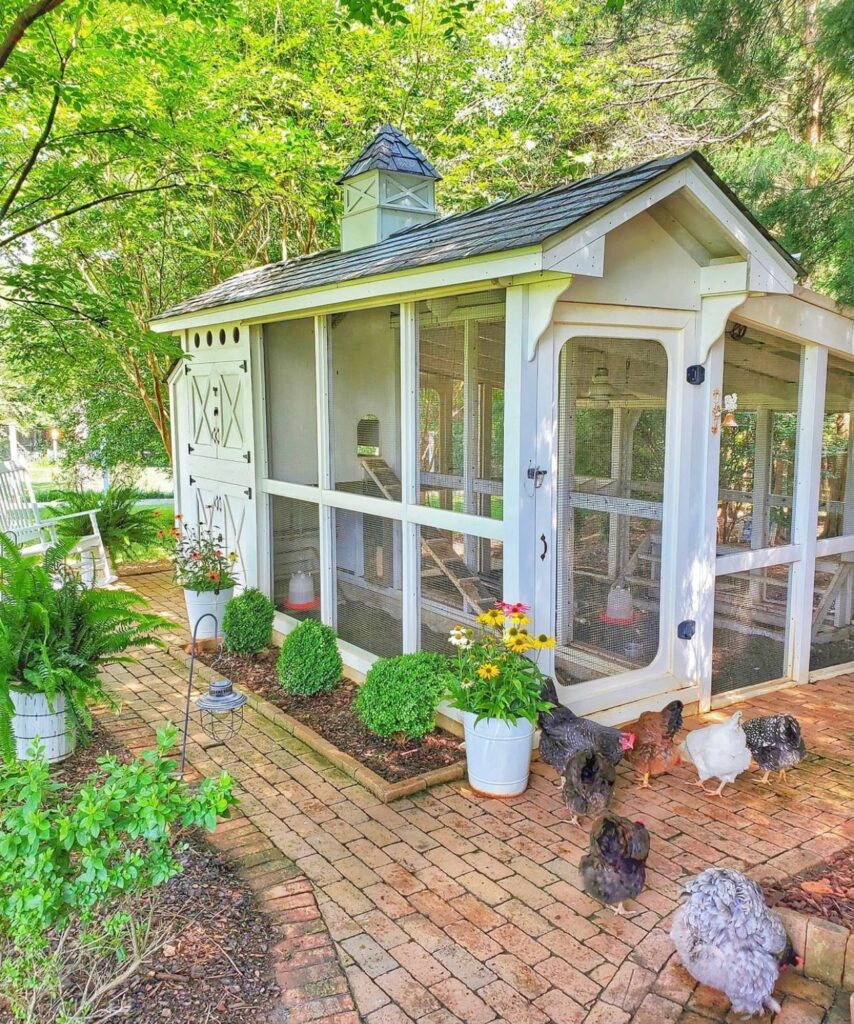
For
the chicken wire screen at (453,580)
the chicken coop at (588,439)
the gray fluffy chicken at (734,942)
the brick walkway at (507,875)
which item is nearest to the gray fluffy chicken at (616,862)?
the brick walkway at (507,875)

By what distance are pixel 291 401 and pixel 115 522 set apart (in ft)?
14.6

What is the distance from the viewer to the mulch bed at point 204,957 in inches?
91.3

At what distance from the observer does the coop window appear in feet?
16.5

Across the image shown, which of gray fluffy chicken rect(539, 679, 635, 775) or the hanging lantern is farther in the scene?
gray fluffy chicken rect(539, 679, 635, 775)

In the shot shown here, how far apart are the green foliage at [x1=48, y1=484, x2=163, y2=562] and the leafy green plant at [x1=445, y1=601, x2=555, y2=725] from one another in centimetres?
647

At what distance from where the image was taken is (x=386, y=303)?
469cm

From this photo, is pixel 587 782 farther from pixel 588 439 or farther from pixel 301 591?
pixel 301 591

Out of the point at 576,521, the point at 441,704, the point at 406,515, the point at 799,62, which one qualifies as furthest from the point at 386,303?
the point at 799,62

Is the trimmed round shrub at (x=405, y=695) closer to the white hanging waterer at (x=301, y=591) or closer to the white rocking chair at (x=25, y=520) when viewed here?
the white hanging waterer at (x=301, y=591)

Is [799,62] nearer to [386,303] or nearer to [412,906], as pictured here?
[386,303]

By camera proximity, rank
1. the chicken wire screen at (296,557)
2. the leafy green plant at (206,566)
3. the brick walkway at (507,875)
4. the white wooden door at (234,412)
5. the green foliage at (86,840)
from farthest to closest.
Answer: the white wooden door at (234,412) → the leafy green plant at (206,566) → the chicken wire screen at (296,557) → the brick walkway at (507,875) → the green foliage at (86,840)

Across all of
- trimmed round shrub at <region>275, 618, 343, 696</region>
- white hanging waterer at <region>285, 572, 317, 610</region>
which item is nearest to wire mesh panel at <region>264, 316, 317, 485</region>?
white hanging waterer at <region>285, 572, 317, 610</region>

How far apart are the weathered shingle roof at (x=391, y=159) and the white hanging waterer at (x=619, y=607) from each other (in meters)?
3.98

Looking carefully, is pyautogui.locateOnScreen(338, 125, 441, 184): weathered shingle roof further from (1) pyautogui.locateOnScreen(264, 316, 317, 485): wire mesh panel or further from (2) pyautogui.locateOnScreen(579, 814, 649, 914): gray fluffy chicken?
(2) pyautogui.locateOnScreen(579, 814, 649, 914): gray fluffy chicken
